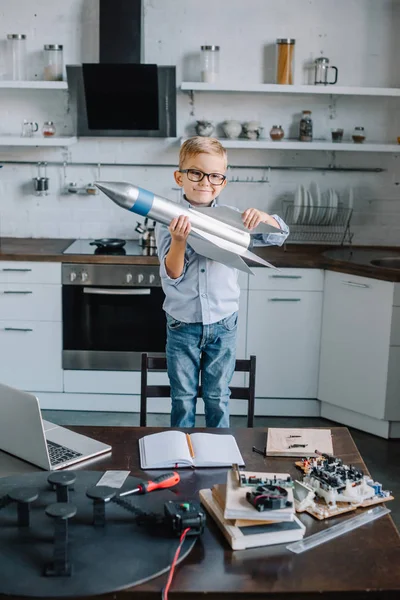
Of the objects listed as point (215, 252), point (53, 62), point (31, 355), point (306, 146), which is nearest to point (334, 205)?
point (306, 146)

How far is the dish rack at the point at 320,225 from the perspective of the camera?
4.68 metres

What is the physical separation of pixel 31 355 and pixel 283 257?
5.04 feet

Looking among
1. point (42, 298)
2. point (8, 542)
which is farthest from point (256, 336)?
point (8, 542)

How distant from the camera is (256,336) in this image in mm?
4316

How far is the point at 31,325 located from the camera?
4289 millimetres

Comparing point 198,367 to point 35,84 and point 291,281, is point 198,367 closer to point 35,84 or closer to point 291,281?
point 291,281

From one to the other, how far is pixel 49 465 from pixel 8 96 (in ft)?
11.0

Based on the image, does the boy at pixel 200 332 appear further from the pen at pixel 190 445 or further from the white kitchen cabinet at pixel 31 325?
the white kitchen cabinet at pixel 31 325

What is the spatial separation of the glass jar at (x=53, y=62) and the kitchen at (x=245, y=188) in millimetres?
137

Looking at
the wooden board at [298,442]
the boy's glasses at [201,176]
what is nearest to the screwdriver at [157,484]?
the wooden board at [298,442]

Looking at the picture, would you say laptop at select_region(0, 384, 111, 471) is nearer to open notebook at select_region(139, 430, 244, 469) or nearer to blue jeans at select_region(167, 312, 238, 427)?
open notebook at select_region(139, 430, 244, 469)

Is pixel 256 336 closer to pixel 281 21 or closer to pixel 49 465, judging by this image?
A: pixel 281 21

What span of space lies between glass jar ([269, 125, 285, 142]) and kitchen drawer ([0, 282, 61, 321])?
1.54 meters

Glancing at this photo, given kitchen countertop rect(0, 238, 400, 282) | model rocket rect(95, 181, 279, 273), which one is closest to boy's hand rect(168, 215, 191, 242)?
model rocket rect(95, 181, 279, 273)
